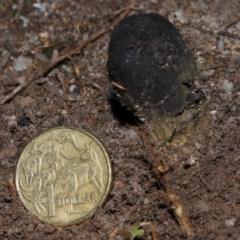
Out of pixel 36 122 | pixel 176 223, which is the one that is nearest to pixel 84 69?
pixel 36 122

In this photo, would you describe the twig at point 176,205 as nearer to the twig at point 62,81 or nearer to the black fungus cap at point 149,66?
the black fungus cap at point 149,66

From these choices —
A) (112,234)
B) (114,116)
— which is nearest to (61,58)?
(114,116)

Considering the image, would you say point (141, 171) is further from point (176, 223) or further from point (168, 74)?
point (168, 74)

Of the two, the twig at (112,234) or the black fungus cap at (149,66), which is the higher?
the black fungus cap at (149,66)

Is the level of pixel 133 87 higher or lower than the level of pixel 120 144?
higher

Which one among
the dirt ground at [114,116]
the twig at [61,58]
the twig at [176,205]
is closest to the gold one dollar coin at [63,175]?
the dirt ground at [114,116]

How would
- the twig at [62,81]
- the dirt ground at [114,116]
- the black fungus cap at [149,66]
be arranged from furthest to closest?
the twig at [62,81] → the dirt ground at [114,116] → the black fungus cap at [149,66]
